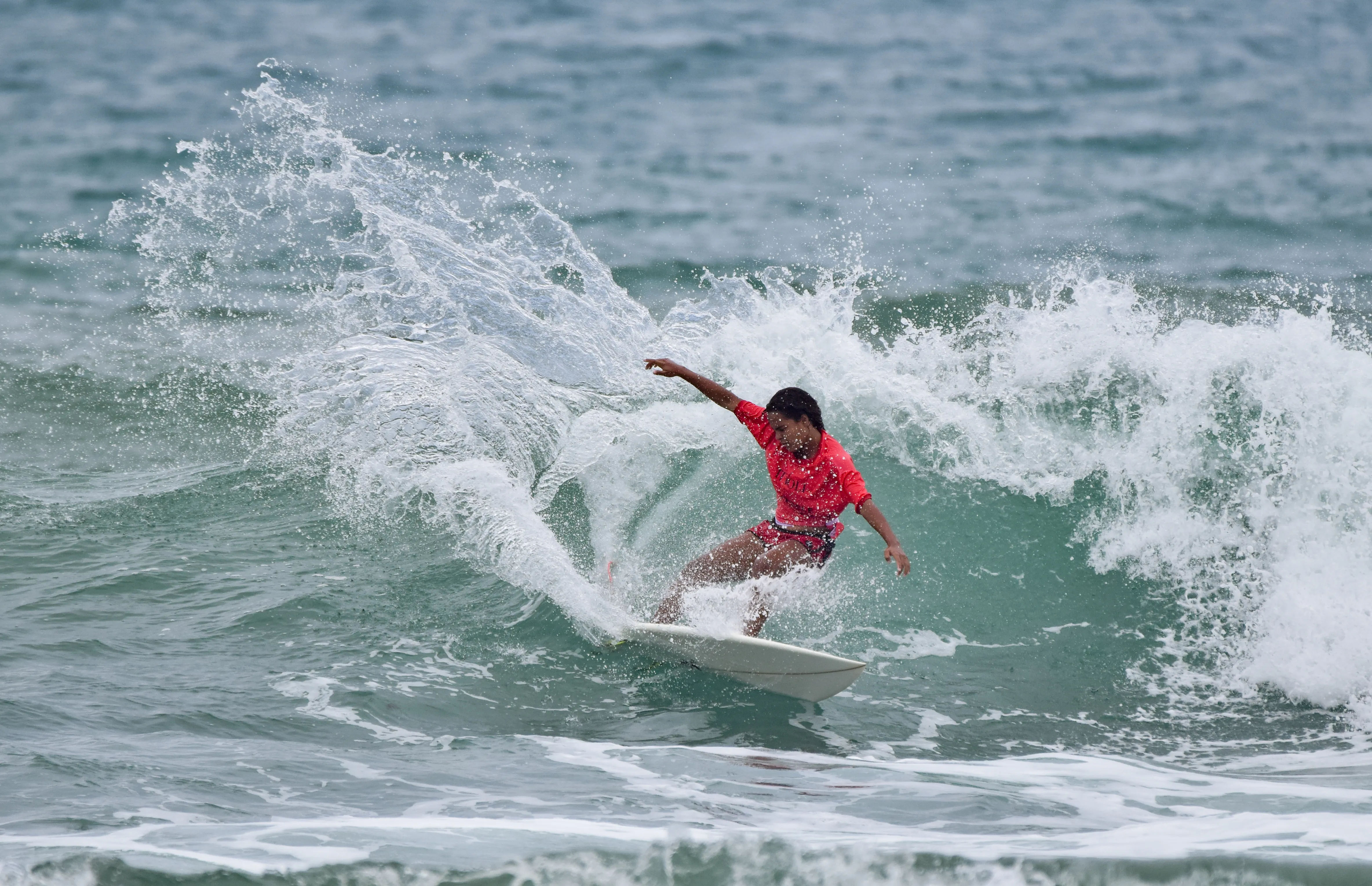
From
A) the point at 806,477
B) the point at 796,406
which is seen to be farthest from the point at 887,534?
the point at 796,406

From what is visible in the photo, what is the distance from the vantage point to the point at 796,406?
644 cm

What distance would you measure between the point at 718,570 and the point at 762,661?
0.80 meters

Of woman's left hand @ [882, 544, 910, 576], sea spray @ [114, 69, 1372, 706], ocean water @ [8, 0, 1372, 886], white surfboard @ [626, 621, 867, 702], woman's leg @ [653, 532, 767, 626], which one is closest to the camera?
ocean water @ [8, 0, 1372, 886]

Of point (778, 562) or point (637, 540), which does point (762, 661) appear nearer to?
point (778, 562)

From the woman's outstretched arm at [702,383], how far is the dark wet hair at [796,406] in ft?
1.40

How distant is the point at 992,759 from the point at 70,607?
16.6ft

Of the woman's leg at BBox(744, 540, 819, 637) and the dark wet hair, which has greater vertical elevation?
the dark wet hair

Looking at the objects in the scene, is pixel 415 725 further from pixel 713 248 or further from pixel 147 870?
pixel 713 248

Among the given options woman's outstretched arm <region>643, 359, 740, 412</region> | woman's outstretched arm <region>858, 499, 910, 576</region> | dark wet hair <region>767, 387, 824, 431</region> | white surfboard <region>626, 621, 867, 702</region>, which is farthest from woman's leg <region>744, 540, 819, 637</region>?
woman's outstretched arm <region>643, 359, 740, 412</region>

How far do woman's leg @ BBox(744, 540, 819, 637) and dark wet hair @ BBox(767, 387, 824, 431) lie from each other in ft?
2.30

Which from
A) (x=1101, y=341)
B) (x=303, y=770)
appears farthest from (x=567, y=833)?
(x=1101, y=341)

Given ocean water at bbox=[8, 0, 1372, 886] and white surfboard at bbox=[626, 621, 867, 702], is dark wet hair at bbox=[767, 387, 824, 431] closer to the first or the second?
ocean water at bbox=[8, 0, 1372, 886]

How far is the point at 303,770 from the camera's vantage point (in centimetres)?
512

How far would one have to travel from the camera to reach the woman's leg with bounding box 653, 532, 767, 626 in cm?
671
